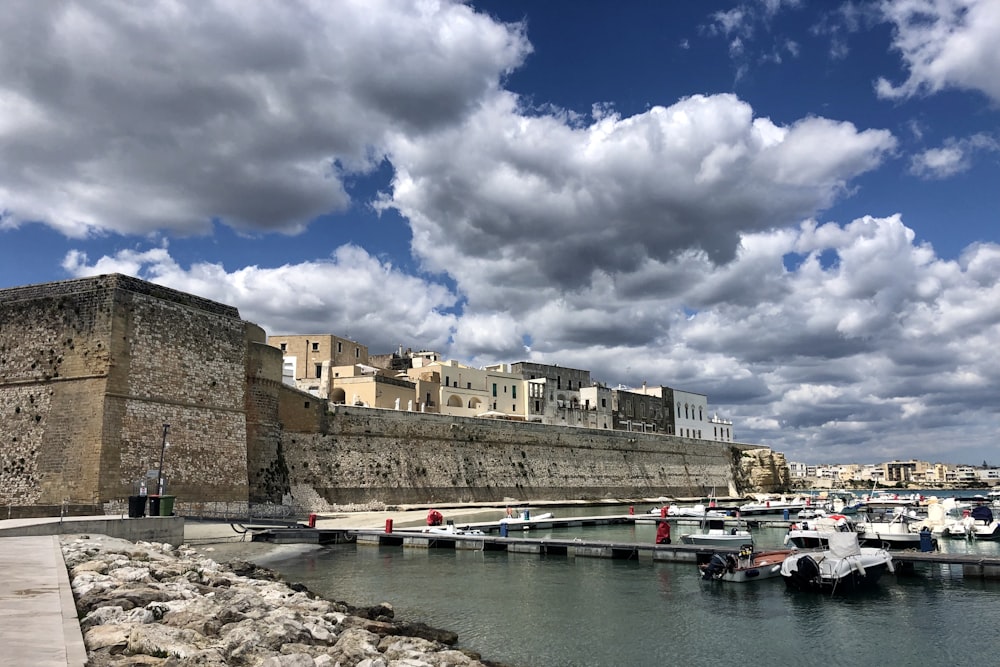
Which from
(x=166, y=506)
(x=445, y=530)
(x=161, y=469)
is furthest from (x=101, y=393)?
(x=445, y=530)

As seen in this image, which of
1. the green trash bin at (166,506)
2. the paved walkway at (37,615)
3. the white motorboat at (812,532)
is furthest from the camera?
the white motorboat at (812,532)

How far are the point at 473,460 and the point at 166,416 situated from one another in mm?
18539

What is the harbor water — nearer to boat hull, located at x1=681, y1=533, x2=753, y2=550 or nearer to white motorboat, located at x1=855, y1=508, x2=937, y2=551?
boat hull, located at x1=681, y1=533, x2=753, y2=550

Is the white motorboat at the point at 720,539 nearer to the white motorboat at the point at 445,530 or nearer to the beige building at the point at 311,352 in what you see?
the white motorboat at the point at 445,530

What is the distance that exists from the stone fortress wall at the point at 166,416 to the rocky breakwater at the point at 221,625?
10112mm

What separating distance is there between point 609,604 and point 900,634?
494 centimetres

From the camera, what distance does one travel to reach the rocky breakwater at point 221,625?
6641 mm

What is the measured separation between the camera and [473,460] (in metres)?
39.0

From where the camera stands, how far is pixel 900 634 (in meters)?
12.0

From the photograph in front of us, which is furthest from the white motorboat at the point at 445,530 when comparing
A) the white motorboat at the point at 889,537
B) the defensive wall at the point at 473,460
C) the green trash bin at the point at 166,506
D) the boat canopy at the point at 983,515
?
the boat canopy at the point at 983,515

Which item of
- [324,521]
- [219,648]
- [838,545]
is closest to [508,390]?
[324,521]

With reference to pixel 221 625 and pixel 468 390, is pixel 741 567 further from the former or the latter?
pixel 468 390

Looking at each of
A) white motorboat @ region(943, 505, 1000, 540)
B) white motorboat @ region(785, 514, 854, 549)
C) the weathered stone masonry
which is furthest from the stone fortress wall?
white motorboat @ region(943, 505, 1000, 540)

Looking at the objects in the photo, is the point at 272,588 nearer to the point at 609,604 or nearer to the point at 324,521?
the point at 609,604
